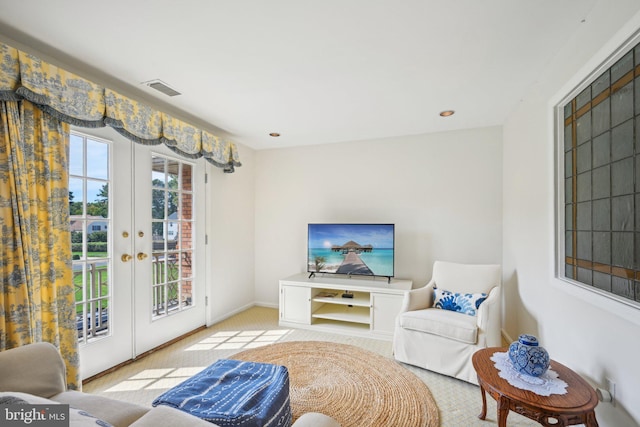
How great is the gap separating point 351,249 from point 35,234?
2.85 m

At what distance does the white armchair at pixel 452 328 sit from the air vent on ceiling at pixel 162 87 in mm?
2798

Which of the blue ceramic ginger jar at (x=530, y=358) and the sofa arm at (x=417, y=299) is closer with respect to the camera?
the blue ceramic ginger jar at (x=530, y=358)

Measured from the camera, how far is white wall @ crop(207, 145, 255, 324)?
11.6 feet

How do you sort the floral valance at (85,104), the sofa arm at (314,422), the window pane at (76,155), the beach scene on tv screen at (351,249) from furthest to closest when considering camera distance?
the beach scene on tv screen at (351,249)
the window pane at (76,155)
the floral valance at (85,104)
the sofa arm at (314,422)

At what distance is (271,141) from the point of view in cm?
393

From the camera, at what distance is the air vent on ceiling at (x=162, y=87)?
2.31 m

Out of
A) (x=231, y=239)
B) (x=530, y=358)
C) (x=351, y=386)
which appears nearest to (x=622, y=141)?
(x=530, y=358)

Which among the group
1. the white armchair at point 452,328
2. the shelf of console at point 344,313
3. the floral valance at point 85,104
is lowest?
the shelf of console at point 344,313

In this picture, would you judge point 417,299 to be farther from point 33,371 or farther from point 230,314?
point 33,371

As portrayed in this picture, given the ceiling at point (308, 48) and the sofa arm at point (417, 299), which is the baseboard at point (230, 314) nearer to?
the sofa arm at point (417, 299)

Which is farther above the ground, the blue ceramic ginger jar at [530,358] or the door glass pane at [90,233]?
the door glass pane at [90,233]

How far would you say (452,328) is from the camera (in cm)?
229
